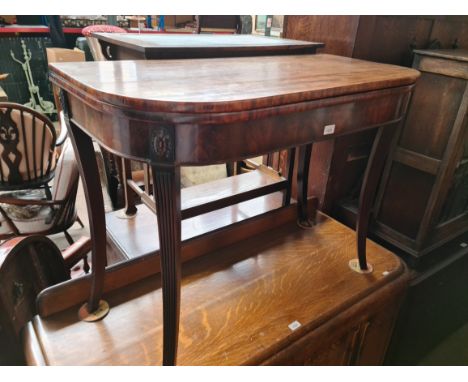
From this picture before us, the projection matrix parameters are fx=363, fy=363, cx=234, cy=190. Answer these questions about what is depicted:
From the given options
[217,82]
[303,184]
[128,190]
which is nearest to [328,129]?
[217,82]

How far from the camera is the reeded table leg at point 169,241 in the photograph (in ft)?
1.94

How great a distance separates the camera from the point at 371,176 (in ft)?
3.37

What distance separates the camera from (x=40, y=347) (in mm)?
818

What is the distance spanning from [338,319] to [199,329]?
37 centimetres

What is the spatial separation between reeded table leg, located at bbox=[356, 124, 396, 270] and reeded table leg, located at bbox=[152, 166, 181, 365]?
24.4 inches

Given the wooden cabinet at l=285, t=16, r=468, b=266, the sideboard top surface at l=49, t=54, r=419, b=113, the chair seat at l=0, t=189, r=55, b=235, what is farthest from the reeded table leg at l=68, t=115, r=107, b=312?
the chair seat at l=0, t=189, r=55, b=235

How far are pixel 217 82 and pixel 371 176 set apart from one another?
568 millimetres

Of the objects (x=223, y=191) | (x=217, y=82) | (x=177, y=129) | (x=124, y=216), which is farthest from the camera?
(x=223, y=191)

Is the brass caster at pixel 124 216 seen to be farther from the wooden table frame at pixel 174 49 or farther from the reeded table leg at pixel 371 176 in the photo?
the reeded table leg at pixel 371 176

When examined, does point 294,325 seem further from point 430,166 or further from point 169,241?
point 430,166

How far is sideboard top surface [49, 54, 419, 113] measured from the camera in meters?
0.55

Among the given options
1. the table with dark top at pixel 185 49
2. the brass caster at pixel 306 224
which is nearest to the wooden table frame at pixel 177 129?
the table with dark top at pixel 185 49

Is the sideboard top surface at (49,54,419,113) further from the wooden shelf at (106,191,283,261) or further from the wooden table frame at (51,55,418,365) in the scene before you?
the wooden shelf at (106,191,283,261)

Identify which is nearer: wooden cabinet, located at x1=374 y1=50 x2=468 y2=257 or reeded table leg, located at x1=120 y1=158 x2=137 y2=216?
wooden cabinet, located at x1=374 y1=50 x2=468 y2=257
